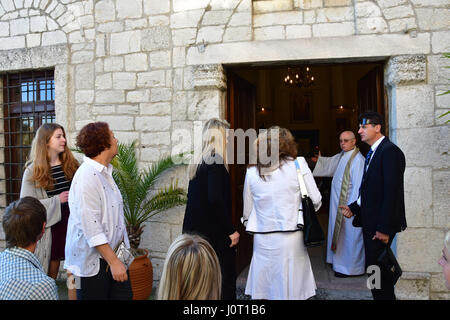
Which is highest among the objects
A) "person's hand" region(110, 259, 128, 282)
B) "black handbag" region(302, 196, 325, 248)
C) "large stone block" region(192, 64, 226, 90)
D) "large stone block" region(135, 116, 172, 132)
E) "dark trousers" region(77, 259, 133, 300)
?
"large stone block" region(192, 64, 226, 90)

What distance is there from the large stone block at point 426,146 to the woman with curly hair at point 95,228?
3.00 meters

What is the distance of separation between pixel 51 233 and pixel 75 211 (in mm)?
1107

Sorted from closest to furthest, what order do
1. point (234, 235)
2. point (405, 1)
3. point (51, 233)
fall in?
point (234, 235)
point (51, 233)
point (405, 1)

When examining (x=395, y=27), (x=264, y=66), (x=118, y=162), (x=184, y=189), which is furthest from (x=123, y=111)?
(x=395, y=27)

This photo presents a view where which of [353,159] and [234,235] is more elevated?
[353,159]

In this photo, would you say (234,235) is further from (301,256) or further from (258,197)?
(301,256)

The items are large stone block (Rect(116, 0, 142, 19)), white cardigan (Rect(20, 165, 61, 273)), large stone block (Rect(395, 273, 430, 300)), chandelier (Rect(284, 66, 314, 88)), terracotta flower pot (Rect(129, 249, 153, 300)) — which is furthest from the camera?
chandelier (Rect(284, 66, 314, 88))

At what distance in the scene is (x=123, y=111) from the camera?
15.4 ft

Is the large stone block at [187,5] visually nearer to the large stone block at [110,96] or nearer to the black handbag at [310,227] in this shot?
the large stone block at [110,96]

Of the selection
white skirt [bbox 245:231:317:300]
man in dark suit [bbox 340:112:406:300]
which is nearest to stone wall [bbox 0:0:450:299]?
man in dark suit [bbox 340:112:406:300]

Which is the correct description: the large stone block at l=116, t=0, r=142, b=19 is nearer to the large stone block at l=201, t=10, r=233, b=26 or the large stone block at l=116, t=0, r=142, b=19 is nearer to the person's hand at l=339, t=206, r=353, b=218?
the large stone block at l=201, t=10, r=233, b=26

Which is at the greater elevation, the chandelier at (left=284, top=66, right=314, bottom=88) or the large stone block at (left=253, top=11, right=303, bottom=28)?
the chandelier at (left=284, top=66, right=314, bottom=88)

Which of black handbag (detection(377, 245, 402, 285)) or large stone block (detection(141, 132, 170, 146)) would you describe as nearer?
black handbag (detection(377, 245, 402, 285))

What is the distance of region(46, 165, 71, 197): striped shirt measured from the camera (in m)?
3.25
